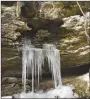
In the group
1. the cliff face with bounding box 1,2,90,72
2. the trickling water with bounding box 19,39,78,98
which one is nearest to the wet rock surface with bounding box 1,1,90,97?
the cliff face with bounding box 1,2,90,72

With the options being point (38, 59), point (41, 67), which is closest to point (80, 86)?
point (41, 67)

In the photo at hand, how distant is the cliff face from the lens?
16.5ft

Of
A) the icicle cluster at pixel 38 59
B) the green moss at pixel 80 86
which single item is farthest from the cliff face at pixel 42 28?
the green moss at pixel 80 86

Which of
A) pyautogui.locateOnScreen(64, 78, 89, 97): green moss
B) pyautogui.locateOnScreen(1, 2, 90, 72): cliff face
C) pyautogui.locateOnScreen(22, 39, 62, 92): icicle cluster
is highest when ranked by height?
pyautogui.locateOnScreen(1, 2, 90, 72): cliff face

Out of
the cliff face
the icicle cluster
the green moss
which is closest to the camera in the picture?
the cliff face

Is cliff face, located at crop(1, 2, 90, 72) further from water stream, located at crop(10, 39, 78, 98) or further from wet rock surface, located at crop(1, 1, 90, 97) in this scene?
water stream, located at crop(10, 39, 78, 98)

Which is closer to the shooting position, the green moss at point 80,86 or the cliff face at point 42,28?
the cliff face at point 42,28

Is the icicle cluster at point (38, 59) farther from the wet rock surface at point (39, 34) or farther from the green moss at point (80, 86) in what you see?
the green moss at point (80, 86)

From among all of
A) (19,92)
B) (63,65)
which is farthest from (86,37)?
(19,92)

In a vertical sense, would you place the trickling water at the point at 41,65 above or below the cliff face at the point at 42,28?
below

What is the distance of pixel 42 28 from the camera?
5320 millimetres

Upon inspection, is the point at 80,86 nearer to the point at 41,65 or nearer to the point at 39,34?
the point at 41,65

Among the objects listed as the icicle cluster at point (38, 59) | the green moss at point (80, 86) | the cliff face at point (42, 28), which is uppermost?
the cliff face at point (42, 28)

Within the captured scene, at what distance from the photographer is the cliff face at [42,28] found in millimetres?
5039
